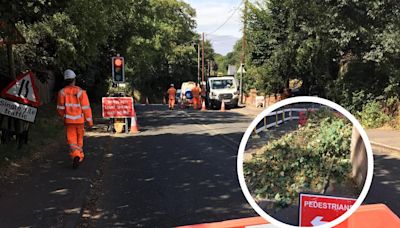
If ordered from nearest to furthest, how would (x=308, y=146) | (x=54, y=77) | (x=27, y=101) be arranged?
(x=308, y=146), (x=27, y=101), (x=54, y=77)

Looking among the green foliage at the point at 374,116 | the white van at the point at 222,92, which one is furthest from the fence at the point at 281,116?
the white van at the point at 222,92

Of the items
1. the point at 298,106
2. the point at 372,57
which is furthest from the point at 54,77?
the point at 298,106

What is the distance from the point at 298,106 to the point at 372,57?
1385 centimetres

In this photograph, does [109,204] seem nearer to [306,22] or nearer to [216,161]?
[216,161]

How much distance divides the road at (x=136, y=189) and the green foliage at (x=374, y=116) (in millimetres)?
5694

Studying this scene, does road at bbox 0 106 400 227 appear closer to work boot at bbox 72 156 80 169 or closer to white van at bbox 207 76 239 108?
work boot at bbox 72 156 80 169

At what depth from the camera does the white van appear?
32.4 meters

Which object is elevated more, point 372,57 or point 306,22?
point 306,22

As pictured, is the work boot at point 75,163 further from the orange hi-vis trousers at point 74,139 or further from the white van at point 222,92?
the white van at point 222,92

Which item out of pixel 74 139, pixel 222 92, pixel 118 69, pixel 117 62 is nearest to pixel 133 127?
pixel 118 69

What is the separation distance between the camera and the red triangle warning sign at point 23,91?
884 centimetres

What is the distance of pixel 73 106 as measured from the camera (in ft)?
29.0

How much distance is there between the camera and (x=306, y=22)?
18703 millimetres

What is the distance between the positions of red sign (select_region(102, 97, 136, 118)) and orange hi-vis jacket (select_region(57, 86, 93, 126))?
6768 mm
